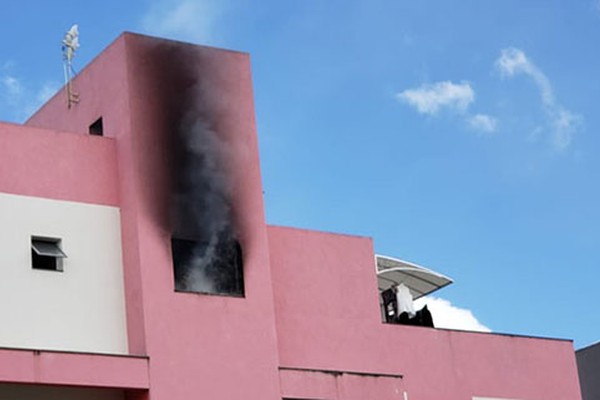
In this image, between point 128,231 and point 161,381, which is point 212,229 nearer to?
point 128,231

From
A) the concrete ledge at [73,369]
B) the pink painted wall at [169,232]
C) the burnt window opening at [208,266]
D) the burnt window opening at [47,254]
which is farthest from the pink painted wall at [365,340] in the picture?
the burnt window opening at [47,254]

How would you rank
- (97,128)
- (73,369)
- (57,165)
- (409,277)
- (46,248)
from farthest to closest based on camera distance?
(409,277), (97,128), (57,165), (46,248), (73,369)

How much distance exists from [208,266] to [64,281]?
267cm

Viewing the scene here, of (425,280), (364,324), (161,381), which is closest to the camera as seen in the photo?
(161,381)

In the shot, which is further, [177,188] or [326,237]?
[326,237]

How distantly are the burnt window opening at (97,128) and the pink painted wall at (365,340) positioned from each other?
387 cm

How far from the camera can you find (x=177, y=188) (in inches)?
996

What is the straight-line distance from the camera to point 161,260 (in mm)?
24656

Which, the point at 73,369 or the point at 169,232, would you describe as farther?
the point at 169,232

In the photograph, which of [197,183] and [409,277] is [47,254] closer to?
[197,183]

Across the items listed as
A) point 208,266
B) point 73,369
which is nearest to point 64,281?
point 73,369

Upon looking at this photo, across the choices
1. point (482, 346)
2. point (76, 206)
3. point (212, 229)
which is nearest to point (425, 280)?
point (482, 346)

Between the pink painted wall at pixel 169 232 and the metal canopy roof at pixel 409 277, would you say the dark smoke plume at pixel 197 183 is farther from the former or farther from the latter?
the metal canopy roof at pixel 409 277

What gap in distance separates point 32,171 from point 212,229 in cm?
344
